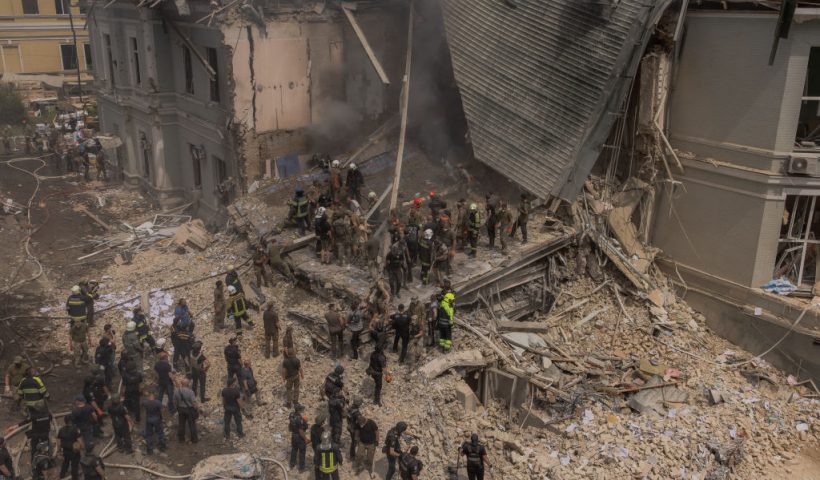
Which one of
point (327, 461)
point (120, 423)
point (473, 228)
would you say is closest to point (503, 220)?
point (473, 228)

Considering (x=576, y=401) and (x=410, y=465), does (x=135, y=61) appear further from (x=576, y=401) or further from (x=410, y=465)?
(x=410, y=465)

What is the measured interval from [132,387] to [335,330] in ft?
13.3

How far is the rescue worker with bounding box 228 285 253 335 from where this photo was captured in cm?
1574

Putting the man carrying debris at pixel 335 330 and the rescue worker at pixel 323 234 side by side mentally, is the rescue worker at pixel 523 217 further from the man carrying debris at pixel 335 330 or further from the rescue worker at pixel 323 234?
the man carrying debris at pixel 335 330

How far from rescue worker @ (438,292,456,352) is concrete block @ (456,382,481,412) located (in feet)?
3.18

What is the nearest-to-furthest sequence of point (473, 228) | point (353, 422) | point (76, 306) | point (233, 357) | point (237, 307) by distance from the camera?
point (353, 422)
point (233, 357)
point (76, 306)
point (237, 307)
point (473, 228)

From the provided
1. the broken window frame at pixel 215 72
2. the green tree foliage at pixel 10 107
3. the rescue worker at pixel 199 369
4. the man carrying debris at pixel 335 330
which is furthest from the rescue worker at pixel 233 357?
the green tree foliage at pixel 10 107

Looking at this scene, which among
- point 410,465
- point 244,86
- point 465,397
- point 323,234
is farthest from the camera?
point 244,86

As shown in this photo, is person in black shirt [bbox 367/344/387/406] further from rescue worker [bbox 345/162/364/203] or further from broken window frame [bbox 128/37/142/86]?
broken window frame [bbox 128/37/142/86]

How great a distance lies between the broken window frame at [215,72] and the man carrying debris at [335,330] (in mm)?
10724

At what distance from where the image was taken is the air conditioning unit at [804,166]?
15.5 m

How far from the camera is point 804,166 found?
1557 centimetres

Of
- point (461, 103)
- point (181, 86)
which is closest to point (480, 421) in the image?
point (461, 103)

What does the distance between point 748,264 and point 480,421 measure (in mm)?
7721
